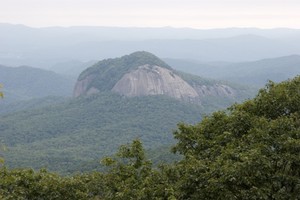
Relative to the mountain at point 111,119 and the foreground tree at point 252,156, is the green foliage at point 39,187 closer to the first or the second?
the foreground tree at point 252,156

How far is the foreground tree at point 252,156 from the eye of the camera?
63.1 ft

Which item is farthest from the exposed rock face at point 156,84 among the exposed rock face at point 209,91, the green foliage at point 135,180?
the green foliage at point 135,180

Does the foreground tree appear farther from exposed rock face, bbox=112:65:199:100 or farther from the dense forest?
exposed rock face, bbox=112:65:199:100

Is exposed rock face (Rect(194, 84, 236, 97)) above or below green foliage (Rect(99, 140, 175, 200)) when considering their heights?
below

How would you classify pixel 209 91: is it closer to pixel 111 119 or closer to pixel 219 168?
pixel 111 119

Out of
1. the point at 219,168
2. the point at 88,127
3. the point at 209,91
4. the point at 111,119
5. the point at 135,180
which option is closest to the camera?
the point at 219,168

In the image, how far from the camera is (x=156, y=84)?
609 feet

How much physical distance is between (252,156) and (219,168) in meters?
1.81

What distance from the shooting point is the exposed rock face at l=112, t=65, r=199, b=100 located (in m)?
184

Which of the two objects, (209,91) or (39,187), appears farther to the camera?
(209,91)

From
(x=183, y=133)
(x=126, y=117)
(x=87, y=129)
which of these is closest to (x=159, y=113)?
(x=126, y=117)

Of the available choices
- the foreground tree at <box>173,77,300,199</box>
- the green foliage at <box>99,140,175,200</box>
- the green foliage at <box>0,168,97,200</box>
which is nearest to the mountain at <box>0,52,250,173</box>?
the green foliage at <box>0,168,97,200</box>

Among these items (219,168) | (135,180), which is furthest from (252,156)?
(135,180)

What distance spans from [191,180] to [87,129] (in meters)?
141
